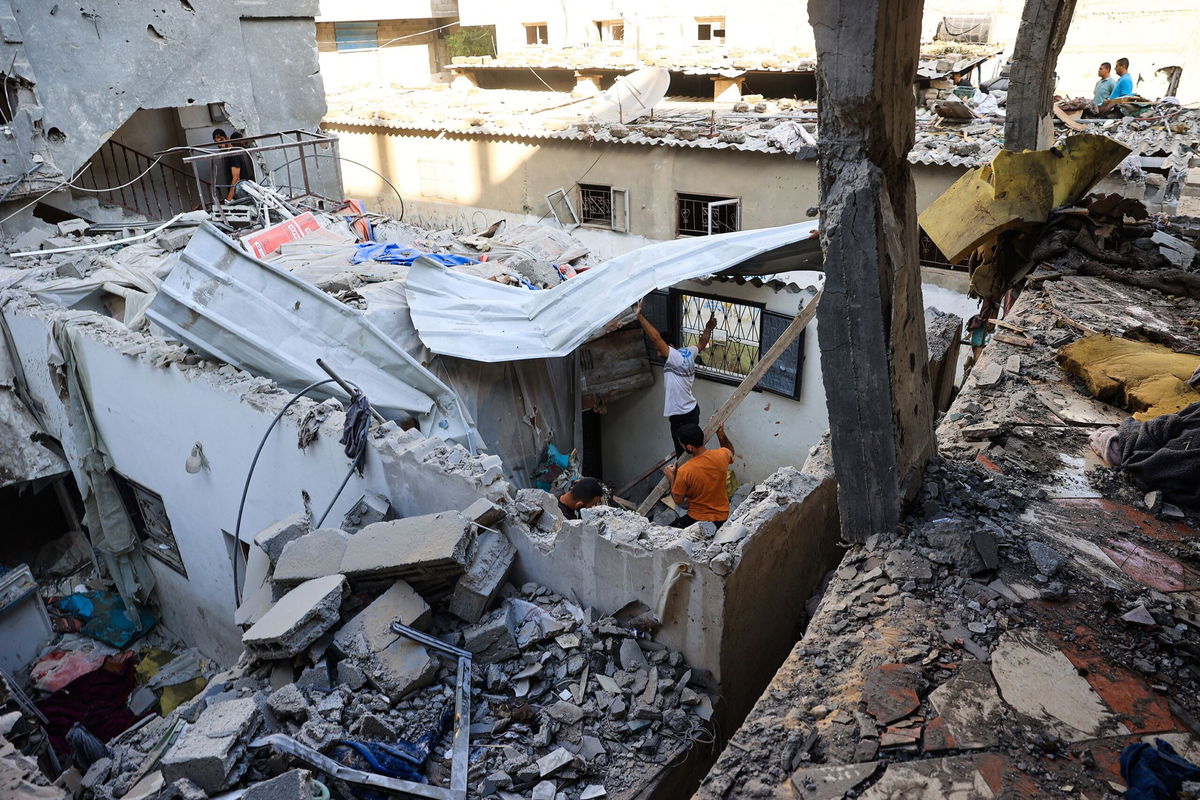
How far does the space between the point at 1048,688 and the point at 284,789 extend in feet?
9.95

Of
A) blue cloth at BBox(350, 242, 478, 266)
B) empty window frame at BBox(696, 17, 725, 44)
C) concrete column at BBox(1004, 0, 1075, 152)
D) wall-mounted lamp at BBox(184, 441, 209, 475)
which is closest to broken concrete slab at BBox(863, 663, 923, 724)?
wall-mounted lamp at BBox(184, 441, 209, 475)

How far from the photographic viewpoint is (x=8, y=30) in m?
Result: 9.97

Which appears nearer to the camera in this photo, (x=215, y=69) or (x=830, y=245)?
(x=830, y=245)

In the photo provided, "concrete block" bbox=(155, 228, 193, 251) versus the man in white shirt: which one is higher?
"concrete block" bbox=(155, 228, 193, 251)

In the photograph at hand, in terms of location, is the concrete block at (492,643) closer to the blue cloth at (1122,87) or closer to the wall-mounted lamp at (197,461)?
the wall-mounted lamp at (197,461)

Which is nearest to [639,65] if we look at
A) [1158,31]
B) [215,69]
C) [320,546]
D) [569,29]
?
[569,29]

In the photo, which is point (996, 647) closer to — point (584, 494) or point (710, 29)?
point (584, 494)

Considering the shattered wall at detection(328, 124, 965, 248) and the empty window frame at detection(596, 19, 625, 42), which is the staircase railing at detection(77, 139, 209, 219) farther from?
the empty window frame at detection(596, 19, 625, 42)

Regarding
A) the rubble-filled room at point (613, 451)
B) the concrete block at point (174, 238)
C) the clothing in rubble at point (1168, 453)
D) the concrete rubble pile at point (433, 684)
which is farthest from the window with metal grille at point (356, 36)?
the clothing in rubble at point (1168, 453)

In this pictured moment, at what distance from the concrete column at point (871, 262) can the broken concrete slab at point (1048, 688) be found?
83 cm

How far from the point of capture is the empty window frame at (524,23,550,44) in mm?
25531

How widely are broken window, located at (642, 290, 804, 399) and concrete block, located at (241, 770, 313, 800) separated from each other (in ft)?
19.7

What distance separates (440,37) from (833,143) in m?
28.2

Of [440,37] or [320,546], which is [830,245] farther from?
[440,37]
